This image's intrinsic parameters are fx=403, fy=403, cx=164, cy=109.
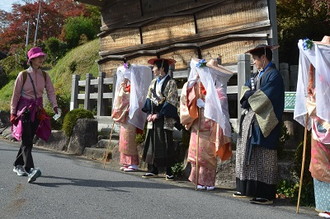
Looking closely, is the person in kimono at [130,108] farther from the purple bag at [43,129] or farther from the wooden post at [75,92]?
the wooden post at [75,92]

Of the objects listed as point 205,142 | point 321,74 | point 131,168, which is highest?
point 321,74

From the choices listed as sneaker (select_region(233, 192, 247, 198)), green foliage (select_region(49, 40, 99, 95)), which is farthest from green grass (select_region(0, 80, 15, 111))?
sneaker (select_region(233, 192, 247, 198))

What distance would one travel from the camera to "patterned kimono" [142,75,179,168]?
702 centimetres

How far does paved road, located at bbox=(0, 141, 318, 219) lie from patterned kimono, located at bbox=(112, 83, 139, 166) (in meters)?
1.06

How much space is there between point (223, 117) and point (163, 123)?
51.7 inches

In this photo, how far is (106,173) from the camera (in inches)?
291

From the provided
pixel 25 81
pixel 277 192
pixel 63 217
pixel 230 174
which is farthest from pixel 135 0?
pixel 63 217

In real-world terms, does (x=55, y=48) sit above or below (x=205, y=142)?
above

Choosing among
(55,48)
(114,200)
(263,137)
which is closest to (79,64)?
(55,48)

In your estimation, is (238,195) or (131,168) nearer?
(238,195)

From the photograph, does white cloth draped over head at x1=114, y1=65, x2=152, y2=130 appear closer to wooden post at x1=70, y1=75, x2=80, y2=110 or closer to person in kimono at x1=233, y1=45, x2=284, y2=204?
person in kimono at x1=233, y1=45, x2=284, y2=204

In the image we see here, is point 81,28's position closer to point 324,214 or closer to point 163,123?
point 163,123

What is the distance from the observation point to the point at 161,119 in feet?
23.2

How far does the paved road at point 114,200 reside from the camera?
458 cm
